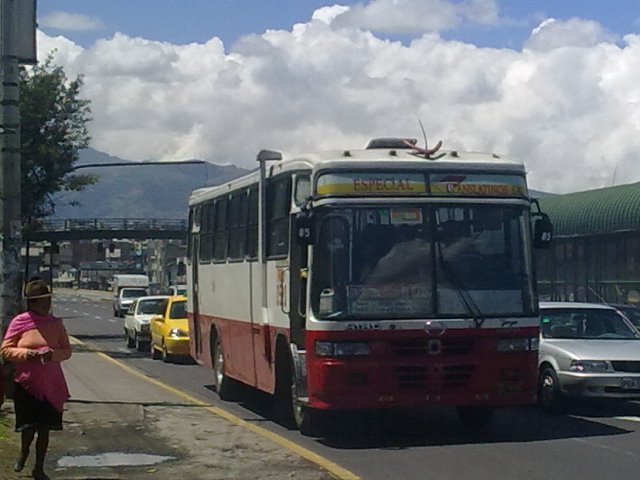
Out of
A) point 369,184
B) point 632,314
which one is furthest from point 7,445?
point 632,314

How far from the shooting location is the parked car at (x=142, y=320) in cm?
3303

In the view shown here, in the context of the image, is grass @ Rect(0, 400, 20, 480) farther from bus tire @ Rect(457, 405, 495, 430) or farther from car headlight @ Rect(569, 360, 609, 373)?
car headlight @ Rect(569, 360, 609, 373)

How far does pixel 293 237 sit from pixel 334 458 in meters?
2.73

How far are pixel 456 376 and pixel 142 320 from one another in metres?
21.3

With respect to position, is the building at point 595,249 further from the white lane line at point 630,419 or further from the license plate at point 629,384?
the license plate at point 629,384

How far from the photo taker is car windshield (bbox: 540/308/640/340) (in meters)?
17.1

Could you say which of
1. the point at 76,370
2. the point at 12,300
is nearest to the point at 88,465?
the point at 12,300

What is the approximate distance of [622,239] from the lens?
45.8 meters

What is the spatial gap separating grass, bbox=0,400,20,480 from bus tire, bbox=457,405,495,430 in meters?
5.11

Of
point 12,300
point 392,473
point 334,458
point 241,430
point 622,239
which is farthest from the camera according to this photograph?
point 622,239

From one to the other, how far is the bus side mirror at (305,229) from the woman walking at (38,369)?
126 inches

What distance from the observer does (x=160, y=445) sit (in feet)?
41.5

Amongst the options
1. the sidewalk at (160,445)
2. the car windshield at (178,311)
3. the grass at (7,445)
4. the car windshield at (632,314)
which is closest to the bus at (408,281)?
the sidewalk at (160,445)

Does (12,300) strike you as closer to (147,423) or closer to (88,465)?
(147,423)
